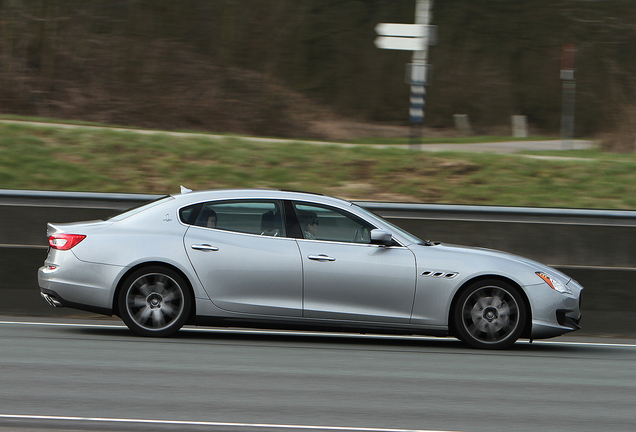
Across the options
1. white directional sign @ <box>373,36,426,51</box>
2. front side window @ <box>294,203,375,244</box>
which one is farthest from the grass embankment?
front side window @ <box>294,203,375,244</box>

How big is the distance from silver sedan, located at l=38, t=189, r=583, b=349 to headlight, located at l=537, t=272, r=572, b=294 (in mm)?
13

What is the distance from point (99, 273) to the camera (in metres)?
7.82

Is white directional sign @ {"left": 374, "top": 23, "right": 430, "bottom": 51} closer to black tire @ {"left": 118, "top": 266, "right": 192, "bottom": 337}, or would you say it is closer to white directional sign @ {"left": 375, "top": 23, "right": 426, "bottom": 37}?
white directional sign @ {"left": 375, "top": 23, "right": 426, "bottom": 37}

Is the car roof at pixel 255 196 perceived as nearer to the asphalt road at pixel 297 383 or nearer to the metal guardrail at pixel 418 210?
the asphalt road at pixel 297 383

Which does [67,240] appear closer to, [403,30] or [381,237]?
[381,237]

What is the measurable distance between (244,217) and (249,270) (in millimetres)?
515

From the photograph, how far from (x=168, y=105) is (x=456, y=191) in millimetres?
14798

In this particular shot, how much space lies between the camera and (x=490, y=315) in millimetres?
7926

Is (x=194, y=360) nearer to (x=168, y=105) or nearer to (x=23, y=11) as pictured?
(x=168, y=105)

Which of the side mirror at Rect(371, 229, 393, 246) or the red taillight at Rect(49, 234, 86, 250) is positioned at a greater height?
the side mirror at Rect(371, 229, 393, 246)

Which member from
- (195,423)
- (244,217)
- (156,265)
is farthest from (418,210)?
(195,423)

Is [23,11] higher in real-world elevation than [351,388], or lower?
higher

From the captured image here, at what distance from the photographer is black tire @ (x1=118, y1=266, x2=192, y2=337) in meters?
7.82

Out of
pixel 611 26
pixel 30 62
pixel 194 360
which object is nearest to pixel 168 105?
pixel 30 62
